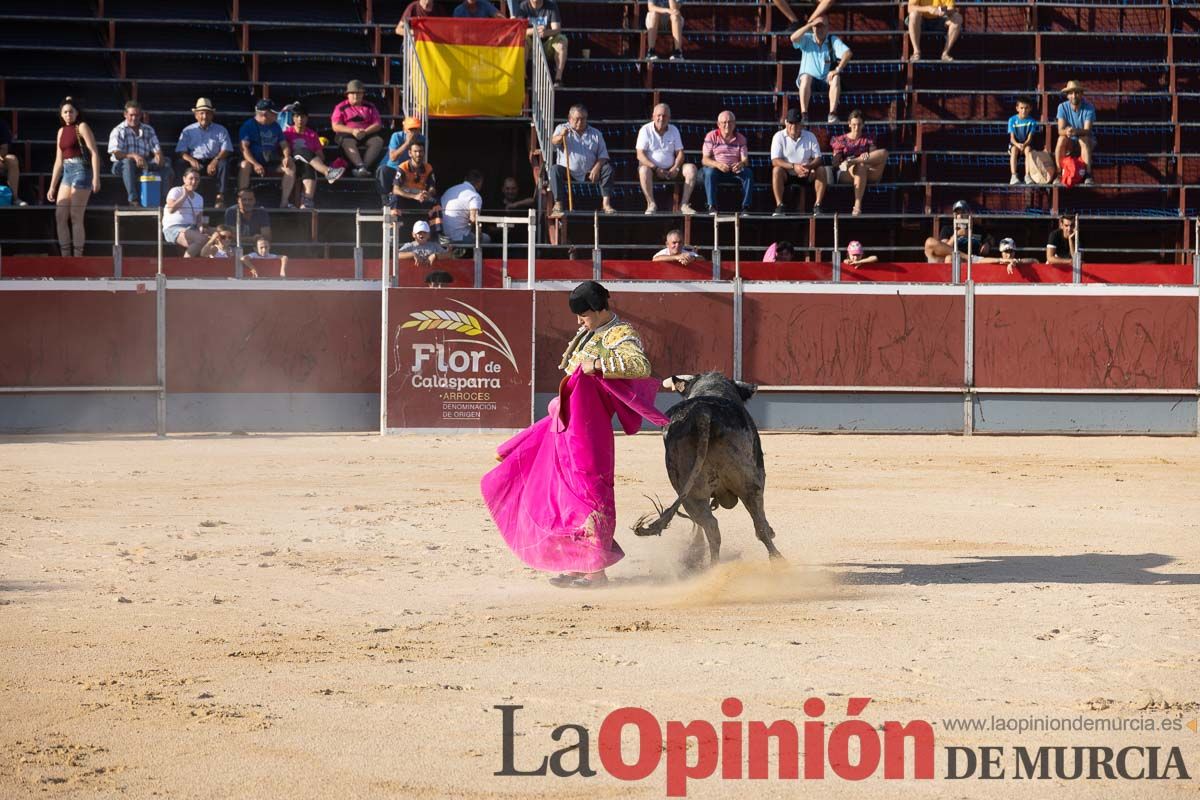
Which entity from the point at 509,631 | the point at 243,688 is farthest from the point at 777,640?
the point at 243,688

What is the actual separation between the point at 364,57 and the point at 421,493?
9.46 metres

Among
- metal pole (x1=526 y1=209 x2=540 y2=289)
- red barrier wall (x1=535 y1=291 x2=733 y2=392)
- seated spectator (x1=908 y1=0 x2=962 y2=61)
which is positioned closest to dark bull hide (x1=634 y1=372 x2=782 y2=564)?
metal pole (x1=526 y1=209 x2=540 y2=289)

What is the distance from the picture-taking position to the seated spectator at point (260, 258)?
563 inches

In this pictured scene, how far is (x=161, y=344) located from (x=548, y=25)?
5.71 metres

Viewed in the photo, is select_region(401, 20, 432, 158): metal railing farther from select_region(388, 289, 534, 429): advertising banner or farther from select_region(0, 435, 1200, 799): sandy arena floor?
select_region(0, 435, 1200, 799): sandy arena floor

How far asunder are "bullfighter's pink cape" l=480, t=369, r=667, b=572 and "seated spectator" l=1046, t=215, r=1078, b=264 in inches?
372

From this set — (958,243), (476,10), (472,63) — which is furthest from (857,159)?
(476,10)

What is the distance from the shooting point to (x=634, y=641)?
546cm

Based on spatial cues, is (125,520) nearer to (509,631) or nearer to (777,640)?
(509,631)

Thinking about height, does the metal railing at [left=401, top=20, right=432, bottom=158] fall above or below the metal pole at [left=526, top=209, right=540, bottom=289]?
above

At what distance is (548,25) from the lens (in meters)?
17.2

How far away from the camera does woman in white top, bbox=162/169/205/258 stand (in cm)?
1471

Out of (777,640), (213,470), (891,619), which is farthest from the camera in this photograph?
(213,470)

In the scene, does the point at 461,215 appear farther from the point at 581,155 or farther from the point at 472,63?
the point at 472,63
